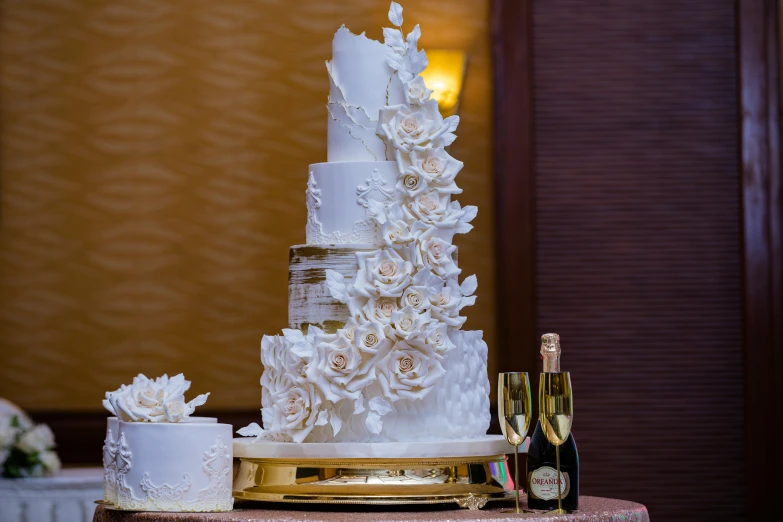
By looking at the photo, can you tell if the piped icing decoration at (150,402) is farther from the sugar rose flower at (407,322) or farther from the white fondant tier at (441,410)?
the sugar rose flower at (407,322)

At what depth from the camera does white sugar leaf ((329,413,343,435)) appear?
2246mm

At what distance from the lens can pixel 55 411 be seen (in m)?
4.91

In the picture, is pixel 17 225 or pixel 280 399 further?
pixel 17 225

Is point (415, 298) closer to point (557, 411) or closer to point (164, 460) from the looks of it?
point (557, 411)

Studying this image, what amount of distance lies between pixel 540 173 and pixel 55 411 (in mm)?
2314

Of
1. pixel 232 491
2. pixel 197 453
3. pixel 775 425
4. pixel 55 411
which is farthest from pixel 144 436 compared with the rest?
pixel 775 425

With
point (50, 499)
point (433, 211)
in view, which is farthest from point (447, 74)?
point (433, 211)

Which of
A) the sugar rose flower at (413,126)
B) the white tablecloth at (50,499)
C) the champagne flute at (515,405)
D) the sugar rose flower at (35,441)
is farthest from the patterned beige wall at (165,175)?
the champagne flute at (515,405)

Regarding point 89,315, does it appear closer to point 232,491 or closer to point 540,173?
point 540,173

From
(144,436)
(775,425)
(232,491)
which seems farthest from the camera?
(775,425)

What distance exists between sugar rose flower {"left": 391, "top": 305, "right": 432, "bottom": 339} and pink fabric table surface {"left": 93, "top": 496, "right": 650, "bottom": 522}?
1.10 ft

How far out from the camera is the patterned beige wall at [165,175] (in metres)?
4.95

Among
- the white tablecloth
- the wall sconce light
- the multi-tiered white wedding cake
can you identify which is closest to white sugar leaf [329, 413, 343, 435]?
the multi-tiered white wedding cake

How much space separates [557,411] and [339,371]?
0.43 metres
